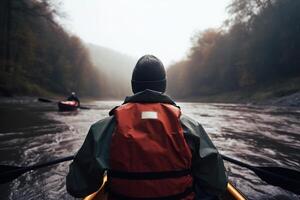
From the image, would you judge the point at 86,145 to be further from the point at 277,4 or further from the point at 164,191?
the point at 277,4

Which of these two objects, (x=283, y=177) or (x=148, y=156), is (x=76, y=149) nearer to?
(x=283, y=177)

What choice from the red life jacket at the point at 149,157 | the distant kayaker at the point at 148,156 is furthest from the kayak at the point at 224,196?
the red life jacket at the point at 149,157

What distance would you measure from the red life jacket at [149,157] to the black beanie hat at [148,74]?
14.6 inches

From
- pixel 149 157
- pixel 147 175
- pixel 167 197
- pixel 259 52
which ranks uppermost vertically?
pixel 259 52

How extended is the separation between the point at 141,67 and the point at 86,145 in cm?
81

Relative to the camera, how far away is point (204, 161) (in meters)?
2.03

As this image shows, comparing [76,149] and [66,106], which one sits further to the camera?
[66,106]

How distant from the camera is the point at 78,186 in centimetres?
210

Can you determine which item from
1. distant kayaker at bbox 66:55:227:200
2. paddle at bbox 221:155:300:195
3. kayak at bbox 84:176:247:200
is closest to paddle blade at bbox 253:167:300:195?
paddle at bbox 221:155:300:195

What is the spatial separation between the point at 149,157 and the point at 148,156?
0.01m

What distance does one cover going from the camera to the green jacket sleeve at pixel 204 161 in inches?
79.7

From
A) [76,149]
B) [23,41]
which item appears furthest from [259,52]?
[76,149]

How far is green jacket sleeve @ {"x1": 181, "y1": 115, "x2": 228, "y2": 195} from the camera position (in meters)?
2.03

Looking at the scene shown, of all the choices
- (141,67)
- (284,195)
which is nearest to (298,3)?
(284,195)
